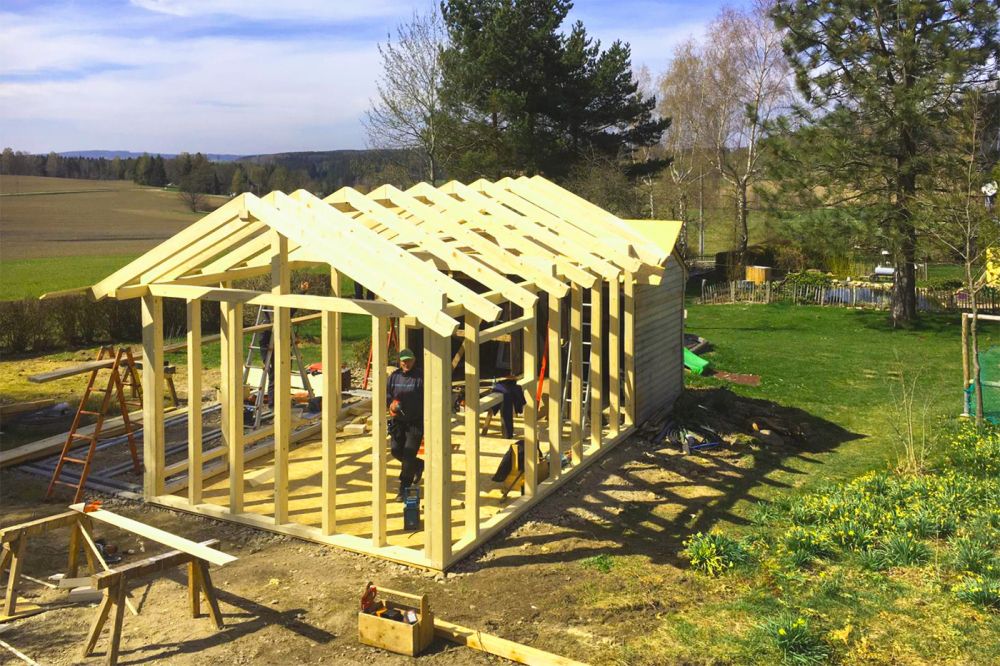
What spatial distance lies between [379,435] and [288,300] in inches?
61.9

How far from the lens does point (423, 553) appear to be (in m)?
7.53

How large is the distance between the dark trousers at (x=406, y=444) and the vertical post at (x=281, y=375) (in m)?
1.11

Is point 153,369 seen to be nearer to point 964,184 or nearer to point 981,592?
point 981,592

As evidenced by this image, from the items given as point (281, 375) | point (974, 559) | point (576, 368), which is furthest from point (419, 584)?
point (974, 559)

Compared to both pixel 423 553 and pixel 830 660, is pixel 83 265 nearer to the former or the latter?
pixel 423 553

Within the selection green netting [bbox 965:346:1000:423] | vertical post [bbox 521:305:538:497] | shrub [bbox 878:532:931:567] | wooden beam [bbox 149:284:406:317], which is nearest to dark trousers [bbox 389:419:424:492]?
vertical post [bbox 521:305:538:497]

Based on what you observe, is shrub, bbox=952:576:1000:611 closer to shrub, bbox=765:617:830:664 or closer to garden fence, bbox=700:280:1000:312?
shrub, bbox=765:617:830:664

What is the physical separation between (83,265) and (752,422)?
22858 mm

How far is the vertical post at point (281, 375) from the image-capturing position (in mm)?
8016

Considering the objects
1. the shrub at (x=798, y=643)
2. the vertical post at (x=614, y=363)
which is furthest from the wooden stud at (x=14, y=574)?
the vertical post at (x=614, y=363)

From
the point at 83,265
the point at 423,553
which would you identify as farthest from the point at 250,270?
the point at 83,265

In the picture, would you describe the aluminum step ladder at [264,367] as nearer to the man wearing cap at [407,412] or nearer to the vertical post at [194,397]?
the vertical post at [194,397]

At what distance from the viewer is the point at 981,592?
6.45 metres

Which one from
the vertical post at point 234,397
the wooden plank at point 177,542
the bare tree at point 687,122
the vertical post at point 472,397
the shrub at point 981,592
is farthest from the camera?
the bare tree at point 687,122
